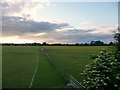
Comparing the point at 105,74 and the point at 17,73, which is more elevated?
the point at 105,74

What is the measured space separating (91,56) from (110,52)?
1.04 m

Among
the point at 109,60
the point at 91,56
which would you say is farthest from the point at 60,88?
the point at 109,60

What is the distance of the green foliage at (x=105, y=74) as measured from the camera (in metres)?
17.0

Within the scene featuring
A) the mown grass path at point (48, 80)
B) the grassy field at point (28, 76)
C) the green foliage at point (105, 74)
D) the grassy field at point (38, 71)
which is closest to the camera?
the green foliage at point (105, 74)

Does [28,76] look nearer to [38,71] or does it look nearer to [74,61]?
[38,71]

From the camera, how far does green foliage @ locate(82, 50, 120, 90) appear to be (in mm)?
16953

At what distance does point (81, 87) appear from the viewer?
64.8 feet

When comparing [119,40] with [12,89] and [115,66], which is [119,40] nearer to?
[115,66]

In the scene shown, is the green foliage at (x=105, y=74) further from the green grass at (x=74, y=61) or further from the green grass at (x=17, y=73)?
the green grass at (x=74, y=61)

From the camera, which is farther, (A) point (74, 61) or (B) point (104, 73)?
(A) point (74, 61)

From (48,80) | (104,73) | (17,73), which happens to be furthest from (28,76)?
(104,73)

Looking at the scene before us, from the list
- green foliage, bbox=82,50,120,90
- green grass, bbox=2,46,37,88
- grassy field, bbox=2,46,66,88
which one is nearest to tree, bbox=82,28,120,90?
green foliage, bbox=82,50,120,90

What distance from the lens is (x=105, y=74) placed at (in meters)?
17.1

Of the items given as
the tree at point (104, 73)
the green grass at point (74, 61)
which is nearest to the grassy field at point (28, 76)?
the green grass at point (74, 61)
